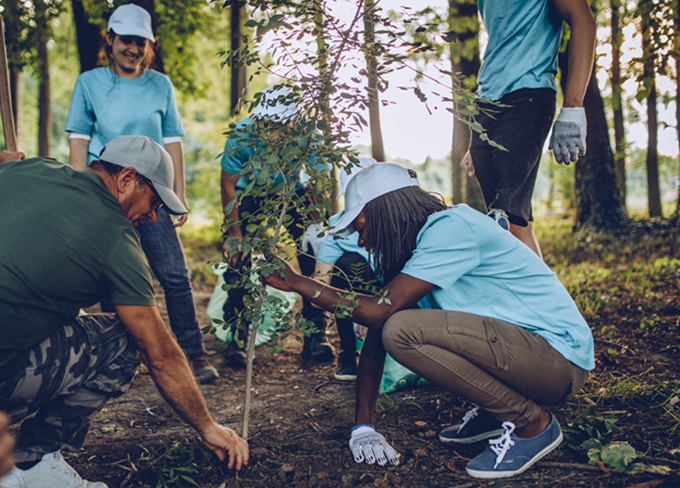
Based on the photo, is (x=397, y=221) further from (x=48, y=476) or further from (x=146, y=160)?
(x=48, y=476)

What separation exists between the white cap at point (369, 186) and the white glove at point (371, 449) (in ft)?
2.79

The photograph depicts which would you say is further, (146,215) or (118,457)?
(118,457)

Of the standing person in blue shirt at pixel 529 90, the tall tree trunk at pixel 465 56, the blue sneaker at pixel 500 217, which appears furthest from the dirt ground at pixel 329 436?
the tall tree trunk at pixel 465 56

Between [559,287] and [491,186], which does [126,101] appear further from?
[559,287]

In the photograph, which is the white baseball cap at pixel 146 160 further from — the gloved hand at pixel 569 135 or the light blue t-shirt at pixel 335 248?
the gloved hand at pixel 569 135

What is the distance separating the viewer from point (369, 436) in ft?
8.39

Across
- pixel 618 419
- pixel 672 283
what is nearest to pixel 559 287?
pixel 618 419

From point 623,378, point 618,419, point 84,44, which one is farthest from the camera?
point 84,44

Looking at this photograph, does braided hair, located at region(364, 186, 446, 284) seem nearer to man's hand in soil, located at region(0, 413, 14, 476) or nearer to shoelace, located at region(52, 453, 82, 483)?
shoelace, located at region(52, 453, 82, 483)

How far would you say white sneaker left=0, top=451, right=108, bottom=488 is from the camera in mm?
2191

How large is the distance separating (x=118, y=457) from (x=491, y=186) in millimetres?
2241

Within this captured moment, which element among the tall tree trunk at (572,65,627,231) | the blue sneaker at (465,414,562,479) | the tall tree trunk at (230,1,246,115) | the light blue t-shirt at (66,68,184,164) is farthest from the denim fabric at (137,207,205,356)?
the tall tree trunk at (572,65,627,231)

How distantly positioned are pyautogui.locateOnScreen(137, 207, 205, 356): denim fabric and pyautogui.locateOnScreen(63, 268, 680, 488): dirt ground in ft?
1.11

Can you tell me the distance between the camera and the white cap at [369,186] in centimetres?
251
